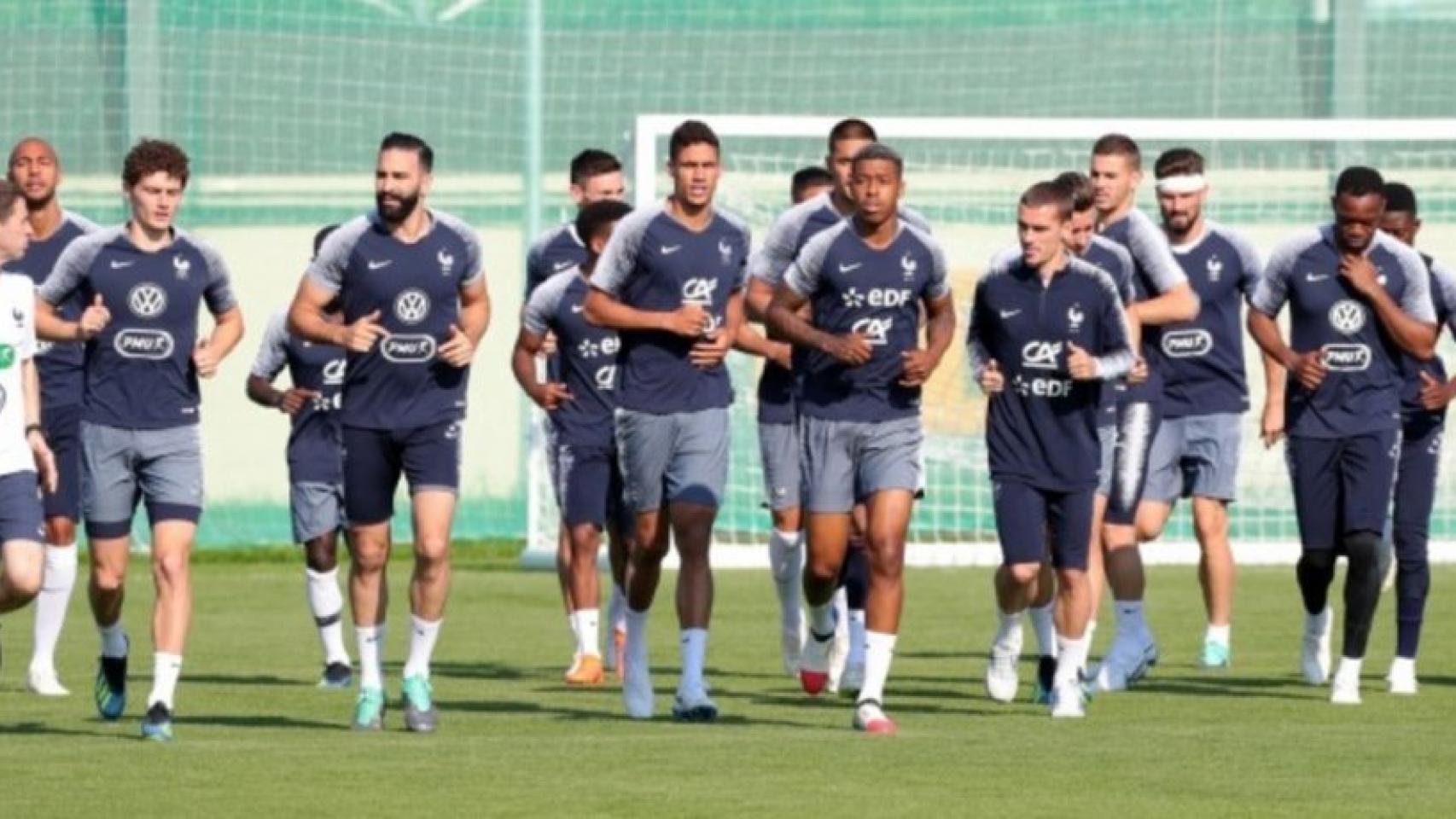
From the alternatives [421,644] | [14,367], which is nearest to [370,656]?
[421,644]

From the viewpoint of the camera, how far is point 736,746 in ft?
Answer: 42.9

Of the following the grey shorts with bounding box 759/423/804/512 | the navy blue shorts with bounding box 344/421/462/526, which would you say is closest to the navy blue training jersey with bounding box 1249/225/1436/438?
the grey shorts with bounding box 759/423/804/512

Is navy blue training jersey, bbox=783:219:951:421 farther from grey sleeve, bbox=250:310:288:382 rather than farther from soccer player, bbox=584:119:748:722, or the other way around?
grey sleeve, bbox=250:310:288:382

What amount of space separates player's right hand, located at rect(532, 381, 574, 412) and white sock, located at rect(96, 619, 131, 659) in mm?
3181

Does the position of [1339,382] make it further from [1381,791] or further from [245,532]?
[245,532]

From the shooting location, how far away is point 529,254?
1791 centimetres

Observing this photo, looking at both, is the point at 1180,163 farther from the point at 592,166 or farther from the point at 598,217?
the point at 592,166

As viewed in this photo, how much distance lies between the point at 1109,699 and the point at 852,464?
2.09m

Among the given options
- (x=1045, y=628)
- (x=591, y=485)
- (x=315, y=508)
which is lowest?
(x=1045, y=628)

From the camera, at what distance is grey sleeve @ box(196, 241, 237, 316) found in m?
14.4

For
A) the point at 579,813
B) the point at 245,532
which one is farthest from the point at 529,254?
the point at 245,532

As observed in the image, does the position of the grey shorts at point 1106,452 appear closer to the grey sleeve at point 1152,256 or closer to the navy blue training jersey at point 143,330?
the grey sleeve at point 1152,256

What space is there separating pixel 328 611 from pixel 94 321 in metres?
3.01

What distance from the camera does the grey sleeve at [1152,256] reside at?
15656 mm
